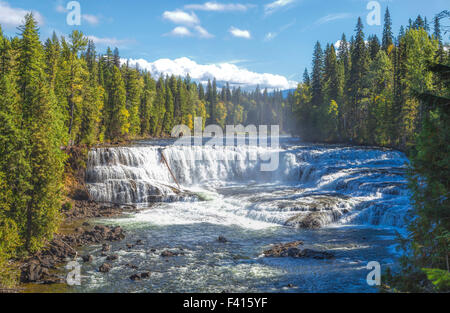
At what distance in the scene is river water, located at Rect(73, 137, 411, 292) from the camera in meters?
13.9

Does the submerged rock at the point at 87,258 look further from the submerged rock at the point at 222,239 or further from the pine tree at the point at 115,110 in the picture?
the pine tree at the point at 115,110

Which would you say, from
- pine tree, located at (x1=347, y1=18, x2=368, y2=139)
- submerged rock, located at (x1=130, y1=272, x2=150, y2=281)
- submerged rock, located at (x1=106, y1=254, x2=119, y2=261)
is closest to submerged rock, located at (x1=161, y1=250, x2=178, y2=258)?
submerged rock, located at (x1=106, y1=254, x2=119, y2=261)

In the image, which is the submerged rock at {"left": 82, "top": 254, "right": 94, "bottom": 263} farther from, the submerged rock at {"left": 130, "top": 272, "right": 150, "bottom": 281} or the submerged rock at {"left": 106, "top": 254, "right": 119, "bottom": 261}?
the submerged rock at {"left": 130, "top": 272, "right": 150, "bottom": 281}

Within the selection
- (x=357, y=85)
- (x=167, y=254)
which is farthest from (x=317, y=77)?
(x=167, y=254)

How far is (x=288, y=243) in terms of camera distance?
59.6ft

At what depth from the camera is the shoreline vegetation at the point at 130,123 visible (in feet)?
31.1

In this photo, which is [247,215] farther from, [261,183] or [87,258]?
[261,183]

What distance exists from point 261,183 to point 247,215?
48.1 feet

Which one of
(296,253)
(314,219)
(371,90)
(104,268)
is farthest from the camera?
(371,90)

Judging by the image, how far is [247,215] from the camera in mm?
25109
